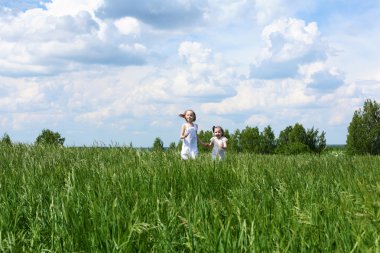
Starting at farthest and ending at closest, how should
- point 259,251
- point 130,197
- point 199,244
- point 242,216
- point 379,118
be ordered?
point 379,118 < point 130,197 < point 242,216 < point 199,244 < point 259,251

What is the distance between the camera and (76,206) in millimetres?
3846

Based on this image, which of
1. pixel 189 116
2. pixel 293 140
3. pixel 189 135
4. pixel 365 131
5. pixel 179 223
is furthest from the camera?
pixel 293 140

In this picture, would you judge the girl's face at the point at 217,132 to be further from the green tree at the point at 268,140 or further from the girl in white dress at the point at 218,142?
the green tree at the point at 268,140

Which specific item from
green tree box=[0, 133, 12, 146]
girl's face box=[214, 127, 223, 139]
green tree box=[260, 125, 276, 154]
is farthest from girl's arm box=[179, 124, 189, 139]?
green tree box=[260, 125, 276, 154]

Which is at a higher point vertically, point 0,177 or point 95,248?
point 0,177

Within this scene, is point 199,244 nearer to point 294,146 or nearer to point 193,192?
point 193,192

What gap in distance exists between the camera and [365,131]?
95.8 ft

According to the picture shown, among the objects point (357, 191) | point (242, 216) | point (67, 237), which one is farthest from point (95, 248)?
point (357, 191)

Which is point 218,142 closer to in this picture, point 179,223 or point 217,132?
point 217,132

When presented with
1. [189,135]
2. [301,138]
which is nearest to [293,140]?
[301,138]

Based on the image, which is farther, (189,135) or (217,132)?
(217,132)

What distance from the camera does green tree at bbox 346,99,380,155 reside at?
2897cm

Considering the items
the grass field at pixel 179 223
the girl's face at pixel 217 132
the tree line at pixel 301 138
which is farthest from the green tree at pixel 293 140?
the grass field at pixel 179 223

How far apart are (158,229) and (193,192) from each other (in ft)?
5.40
